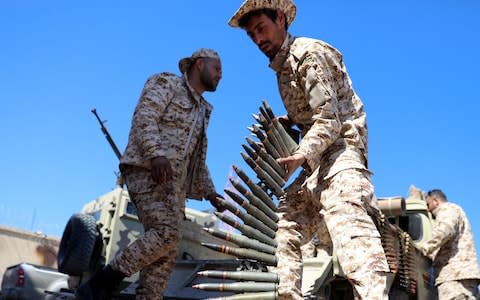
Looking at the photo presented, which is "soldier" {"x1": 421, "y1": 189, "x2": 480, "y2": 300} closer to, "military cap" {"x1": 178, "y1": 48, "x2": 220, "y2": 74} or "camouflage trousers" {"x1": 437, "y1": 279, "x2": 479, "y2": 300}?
"camouflage trousers" {"x1": 437, "y1": 279, "x2": 479, "y2": 300}

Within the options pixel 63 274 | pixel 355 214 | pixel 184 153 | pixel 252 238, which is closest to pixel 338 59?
pixel 355 214

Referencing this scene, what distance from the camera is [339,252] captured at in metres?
2.83

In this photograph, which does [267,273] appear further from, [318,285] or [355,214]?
[318,285]

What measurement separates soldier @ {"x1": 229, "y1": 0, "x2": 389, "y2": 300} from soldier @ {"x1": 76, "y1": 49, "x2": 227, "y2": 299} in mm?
1140

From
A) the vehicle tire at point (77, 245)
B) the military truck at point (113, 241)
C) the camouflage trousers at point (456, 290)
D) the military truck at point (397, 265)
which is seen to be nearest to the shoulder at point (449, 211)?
the military truck at point (397, 265)

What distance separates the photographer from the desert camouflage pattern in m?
2.75

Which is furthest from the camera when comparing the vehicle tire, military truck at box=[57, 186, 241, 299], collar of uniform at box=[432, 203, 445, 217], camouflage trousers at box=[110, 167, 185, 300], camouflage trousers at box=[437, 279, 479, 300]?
the vehicle tire

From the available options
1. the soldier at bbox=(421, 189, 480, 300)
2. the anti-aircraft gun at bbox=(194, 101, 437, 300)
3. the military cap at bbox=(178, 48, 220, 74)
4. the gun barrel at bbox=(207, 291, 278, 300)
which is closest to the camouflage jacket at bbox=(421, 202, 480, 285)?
the soldier at bbox=(421, 189, 480, 300)

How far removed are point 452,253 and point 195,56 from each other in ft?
12.9

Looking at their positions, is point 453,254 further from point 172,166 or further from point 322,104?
point 322,104

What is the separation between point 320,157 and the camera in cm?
315

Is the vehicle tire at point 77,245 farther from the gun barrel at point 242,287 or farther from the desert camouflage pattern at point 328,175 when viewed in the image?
the desert camouflage pattern at point 328,175

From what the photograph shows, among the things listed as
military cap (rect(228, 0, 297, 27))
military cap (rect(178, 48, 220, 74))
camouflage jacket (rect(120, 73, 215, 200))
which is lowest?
camouflage jacket (rect(120, 73, 215, 200))

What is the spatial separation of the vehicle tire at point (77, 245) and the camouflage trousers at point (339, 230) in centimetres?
578
